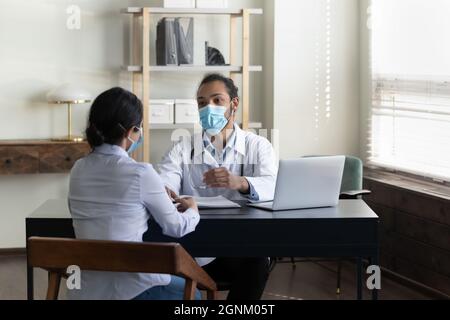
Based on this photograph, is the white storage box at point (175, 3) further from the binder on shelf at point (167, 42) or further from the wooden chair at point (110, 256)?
the wooden chair at point (110, 256)

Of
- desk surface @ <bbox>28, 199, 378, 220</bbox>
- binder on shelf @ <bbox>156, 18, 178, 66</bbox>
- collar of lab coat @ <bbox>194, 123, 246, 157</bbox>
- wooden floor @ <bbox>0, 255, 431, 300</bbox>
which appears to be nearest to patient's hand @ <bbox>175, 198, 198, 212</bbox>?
desk surface @ <bbox>28, 199, 378, 220</bbox>

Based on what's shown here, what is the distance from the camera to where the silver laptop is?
310cm

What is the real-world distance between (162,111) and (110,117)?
282 cm

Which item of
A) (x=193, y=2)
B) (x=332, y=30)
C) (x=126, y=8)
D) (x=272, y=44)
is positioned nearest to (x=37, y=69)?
(x=126, y=8)

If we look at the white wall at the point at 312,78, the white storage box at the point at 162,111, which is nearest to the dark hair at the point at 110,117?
the white storage box at the point at 162,111

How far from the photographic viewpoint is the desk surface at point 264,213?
303 cm

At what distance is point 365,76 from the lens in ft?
18.5

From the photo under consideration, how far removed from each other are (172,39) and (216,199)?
7.47 ft

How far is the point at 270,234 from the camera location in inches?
118

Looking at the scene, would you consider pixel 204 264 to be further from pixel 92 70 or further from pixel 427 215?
pixel 92 70

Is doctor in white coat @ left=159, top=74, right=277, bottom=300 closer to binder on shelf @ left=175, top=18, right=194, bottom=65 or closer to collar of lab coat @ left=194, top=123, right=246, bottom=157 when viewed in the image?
collar of lab coat @ left=194, top=123, right=246, bottom=157

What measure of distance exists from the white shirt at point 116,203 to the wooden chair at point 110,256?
0.23m

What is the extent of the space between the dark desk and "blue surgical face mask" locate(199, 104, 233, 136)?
2.59 ft

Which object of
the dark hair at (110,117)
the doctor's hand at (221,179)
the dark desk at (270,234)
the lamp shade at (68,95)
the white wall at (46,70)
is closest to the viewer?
the dark hair at (110,117)
